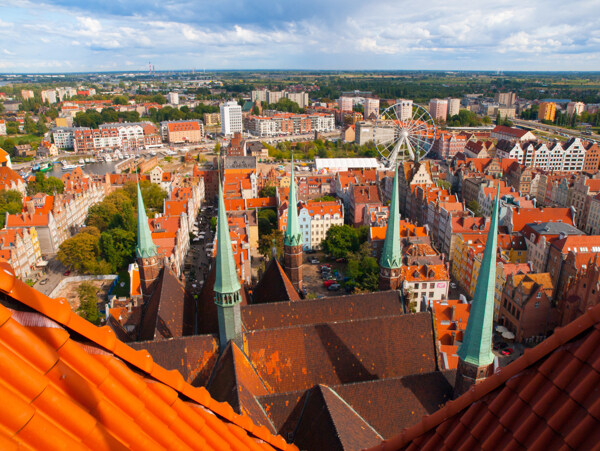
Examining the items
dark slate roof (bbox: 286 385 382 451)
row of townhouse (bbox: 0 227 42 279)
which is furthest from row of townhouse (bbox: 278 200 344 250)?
dark slate roof (bbox: 286 385 382 451)

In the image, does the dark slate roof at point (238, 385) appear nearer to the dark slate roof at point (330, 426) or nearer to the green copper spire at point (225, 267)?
the dark slate roof at point (330, 426)

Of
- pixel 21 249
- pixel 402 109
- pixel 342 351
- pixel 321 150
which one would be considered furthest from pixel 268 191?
pixel 342 351

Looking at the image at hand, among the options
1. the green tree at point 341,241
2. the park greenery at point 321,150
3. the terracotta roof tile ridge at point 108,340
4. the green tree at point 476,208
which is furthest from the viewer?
the park greenery at point 321,150

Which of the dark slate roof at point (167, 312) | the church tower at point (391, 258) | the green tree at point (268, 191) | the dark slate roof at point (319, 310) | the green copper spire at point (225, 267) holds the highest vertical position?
the green copper spire at point (225, 267)

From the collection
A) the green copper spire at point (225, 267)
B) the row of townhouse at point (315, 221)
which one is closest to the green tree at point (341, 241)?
the row of townhouse at point (315, 221)

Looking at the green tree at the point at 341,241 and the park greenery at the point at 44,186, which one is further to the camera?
the park greenery at the point at 44,186
